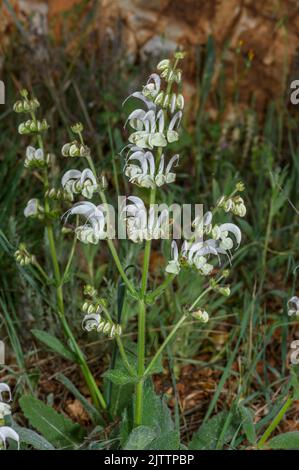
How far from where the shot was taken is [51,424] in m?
1.96

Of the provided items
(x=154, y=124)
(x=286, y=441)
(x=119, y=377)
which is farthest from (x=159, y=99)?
(x=286, y=441)

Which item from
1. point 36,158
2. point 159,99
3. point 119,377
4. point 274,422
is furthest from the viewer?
point 36,158

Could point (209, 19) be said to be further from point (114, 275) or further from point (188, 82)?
point (114, 275)

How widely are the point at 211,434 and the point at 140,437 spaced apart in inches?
11.9

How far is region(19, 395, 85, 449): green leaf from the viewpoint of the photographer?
195 centimetres

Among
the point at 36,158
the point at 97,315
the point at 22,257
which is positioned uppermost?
the point at 36,158

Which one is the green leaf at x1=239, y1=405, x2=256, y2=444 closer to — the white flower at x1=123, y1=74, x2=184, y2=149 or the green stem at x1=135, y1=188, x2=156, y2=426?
the green stem at x1=135, y1=188, x2=156, y2=426

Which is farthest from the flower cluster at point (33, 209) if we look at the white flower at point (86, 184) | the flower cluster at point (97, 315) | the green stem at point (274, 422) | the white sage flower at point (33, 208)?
the green stem at point (274, 422)

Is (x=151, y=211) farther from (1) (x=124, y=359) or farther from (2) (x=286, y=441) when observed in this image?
(2) (x=286, y=441)

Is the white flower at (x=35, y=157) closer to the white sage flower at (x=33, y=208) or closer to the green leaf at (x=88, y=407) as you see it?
the white sage flower at (x=33, y=208)

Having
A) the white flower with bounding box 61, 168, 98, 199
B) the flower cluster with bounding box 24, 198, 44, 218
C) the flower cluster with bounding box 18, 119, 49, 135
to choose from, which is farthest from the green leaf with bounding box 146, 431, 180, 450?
the flower cluster with bounding box 18, 119, 49, 135

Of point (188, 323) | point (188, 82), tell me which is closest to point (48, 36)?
point (188, 82)

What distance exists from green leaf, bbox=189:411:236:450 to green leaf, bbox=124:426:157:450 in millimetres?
283

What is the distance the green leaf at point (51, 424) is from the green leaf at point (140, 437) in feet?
1.03
